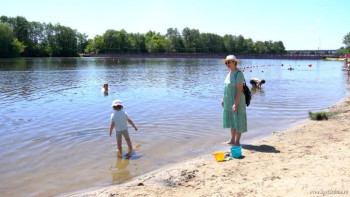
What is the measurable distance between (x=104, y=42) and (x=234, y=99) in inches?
6020

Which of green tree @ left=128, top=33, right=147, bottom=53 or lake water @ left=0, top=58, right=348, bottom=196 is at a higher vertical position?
green tree @ left=128, top=33, right=147, bottom=53

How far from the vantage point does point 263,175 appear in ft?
17.6

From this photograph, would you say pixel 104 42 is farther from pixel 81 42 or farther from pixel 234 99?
pixel 234 99

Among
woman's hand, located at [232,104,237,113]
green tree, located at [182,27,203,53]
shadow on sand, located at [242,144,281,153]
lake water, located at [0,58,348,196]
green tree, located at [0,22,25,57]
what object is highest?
green tree, located at [182,27,203,53]

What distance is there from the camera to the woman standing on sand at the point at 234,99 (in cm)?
709

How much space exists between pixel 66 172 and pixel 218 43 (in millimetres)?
180625

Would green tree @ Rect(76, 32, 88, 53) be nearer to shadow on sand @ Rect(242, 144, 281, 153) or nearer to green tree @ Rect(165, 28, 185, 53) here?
green tree @ Rect(165, 28, 185, 53)

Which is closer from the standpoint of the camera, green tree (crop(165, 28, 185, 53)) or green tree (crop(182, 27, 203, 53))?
green tree (crop(165, 28, 185, 53))

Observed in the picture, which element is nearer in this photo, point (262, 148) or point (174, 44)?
point (262, 148)

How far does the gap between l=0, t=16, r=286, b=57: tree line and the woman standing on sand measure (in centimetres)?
10563

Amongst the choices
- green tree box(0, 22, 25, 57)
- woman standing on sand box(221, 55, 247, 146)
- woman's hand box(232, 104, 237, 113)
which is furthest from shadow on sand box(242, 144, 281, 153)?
green tree box(0, 22, 25, 57)

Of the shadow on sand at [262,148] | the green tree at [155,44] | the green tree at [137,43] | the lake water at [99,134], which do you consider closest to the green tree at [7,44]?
the green tree at [137,43]

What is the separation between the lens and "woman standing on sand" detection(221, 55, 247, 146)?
23.2 ft

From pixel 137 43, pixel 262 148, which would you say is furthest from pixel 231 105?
pixel 137 43
